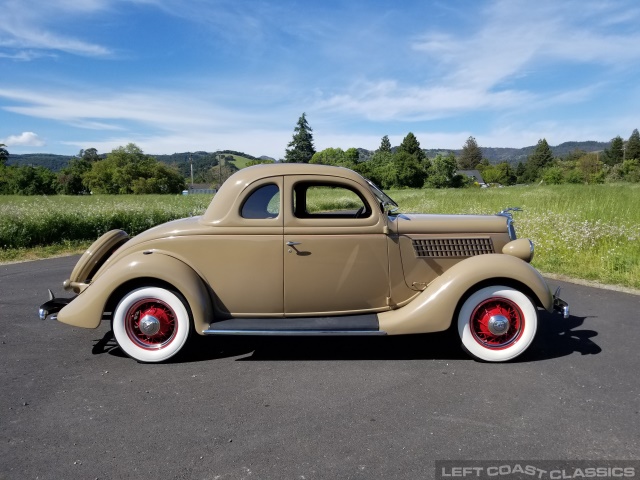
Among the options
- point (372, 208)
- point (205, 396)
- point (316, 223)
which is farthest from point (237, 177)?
point (205, 396)

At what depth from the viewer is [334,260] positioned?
3945 millimetres

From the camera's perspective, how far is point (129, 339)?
386cm

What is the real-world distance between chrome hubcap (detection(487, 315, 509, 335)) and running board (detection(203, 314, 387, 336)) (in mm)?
982

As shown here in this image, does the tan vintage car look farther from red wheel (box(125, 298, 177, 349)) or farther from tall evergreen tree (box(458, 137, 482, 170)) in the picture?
tall evergreen tree (box(458, 137, 482, 170))

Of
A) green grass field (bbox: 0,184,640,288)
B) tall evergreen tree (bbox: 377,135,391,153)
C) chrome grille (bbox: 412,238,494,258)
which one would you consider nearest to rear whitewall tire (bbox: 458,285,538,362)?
chrome grille (bbox: 412,238,494,258)

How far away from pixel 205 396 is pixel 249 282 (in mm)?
1110

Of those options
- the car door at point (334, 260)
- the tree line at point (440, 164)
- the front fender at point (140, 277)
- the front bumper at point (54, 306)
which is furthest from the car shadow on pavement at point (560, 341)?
the tree line at point (440, 164)

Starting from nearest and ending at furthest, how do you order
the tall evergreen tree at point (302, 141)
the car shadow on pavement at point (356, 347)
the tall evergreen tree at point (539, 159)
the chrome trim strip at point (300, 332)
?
1. the chrome trim strip at point (300, 332)
2. the car shadow on pavement at point (356, 347)
3. the tall evergreen tree at point (302, 141)
4. the tall evergreen tree at point (539, 159)

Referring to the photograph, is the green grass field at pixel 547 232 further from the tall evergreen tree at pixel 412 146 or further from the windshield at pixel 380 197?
the tall evergreen tree at pixel 412 146

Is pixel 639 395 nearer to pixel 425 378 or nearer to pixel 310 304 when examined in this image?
pixel 425 378

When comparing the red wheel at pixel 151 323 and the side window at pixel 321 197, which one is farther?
Answer: the side window at pixel 321 197

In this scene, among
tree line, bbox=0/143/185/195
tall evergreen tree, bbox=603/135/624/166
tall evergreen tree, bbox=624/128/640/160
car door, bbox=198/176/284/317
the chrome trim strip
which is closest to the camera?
the chrome trim strip

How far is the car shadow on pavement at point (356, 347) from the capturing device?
403 cm

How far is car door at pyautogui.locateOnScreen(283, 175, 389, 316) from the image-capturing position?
3.93m
